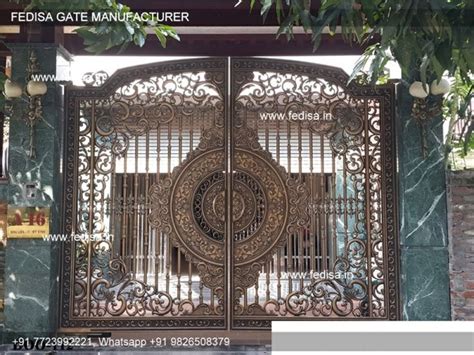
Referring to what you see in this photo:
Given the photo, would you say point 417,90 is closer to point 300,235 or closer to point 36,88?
point 300,235

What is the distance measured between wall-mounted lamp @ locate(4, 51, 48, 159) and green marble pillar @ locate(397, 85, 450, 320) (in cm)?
262

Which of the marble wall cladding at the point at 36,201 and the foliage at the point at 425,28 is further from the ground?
the foliage at the point at 425,28

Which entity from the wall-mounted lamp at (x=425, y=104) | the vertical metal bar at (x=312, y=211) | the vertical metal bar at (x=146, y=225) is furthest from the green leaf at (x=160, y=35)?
the wall-mounted lamp at (x=425, y=104)

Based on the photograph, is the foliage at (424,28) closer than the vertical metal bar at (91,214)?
Yes

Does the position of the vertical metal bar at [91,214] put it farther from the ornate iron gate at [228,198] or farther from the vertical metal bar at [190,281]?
the vertical metal bar at [190,281]

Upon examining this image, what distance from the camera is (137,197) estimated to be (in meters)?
3.58

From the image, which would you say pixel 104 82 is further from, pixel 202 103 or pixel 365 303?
pixel 365 303

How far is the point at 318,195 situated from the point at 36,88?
2.17 meters

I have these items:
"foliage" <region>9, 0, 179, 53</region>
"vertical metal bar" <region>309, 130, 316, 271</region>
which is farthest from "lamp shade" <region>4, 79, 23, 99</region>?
"vertical metal bar" <region>309, 130, 316, 271</region>

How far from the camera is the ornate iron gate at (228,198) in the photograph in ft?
11.5

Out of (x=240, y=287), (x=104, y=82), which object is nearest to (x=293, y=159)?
(x=240, y=287)

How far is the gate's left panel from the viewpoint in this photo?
352 centimetres

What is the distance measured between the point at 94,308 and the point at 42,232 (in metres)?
0.66

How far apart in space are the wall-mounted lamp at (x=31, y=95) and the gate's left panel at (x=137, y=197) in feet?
0.74
